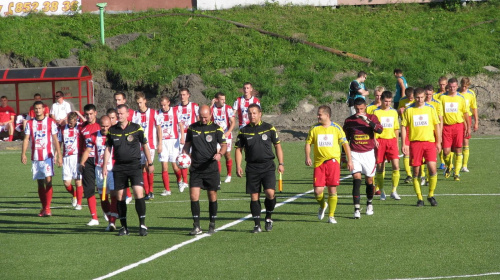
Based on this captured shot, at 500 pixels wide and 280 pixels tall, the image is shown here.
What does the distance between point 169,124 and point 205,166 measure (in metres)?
5.34

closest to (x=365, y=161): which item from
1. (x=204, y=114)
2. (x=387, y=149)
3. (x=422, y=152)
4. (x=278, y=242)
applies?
(x=422, y=152)

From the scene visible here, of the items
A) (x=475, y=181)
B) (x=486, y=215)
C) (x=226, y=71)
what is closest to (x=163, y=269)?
(x=486, y=215)

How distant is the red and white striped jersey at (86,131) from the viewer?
1402cm

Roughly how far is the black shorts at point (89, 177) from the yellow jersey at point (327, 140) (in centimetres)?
405

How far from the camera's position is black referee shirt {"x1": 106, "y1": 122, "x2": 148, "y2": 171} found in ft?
40.8

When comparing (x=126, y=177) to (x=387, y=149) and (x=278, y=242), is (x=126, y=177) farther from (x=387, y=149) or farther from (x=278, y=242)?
(x=387, y=149)

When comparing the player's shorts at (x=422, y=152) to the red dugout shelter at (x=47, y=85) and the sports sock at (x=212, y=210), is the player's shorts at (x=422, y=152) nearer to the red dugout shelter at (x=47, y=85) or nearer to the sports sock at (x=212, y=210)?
the sports sock at (x=212, y=210)

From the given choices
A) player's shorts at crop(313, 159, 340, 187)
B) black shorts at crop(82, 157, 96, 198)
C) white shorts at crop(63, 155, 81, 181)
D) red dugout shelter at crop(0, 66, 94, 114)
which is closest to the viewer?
player's shorts at crop(313, 159, 340, 187)

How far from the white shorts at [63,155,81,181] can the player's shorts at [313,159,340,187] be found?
5062 mm

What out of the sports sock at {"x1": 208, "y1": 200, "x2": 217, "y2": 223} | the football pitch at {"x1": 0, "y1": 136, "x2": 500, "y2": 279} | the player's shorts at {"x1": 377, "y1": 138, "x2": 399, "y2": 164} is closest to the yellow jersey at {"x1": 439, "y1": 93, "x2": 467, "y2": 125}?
the football pitch at {"x1": 0, "y1": 136, "x2": 500, "y2": 279}

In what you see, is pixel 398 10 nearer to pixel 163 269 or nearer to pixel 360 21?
pixel 360 21

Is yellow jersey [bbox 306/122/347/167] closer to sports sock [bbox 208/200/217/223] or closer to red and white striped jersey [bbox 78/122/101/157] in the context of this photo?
sports sock [bbox 208/200/217/223]

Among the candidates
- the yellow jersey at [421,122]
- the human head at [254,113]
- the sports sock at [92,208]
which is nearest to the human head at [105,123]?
the sports sock at [92,208]

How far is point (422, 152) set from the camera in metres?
14.3
